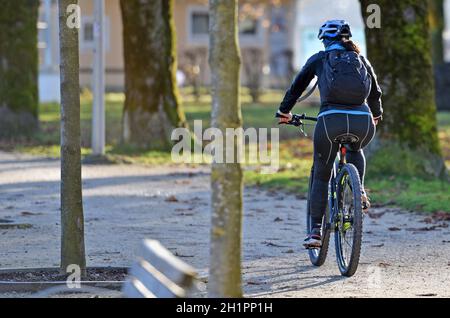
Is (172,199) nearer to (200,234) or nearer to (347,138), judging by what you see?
(200,234)

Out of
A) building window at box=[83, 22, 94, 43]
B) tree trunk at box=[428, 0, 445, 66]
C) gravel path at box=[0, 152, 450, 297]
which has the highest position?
building window at box=[83, 22, 94, 43]

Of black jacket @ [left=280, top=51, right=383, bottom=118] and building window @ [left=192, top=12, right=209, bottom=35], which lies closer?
black jacket @ [left=280, top=51, right=383, bottom=118]

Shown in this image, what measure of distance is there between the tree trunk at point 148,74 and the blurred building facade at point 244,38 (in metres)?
13.7

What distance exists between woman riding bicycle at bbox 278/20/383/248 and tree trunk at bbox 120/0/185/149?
9552 mm

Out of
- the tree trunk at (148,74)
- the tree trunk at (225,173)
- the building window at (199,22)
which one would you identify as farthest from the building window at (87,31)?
the tree trunk at (225,173)

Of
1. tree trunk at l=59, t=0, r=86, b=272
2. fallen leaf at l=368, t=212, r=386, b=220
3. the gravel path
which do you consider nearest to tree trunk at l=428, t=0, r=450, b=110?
the gravel path

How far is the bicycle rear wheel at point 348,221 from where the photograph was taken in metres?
8.68

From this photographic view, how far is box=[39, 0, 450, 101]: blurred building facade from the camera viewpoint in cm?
3403

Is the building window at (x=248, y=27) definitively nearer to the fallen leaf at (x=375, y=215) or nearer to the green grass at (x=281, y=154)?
the green grass at (x=281, y=154)

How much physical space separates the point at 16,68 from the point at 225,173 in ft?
47.7

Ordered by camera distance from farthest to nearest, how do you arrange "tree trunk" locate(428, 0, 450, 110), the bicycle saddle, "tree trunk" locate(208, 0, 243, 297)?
"tree trunk" locate(428, 0, 450, 110), the bicycle saddle, "tree trunk" locate(208, 0, 243, 297)

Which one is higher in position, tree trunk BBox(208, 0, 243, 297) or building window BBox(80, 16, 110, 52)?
building window BBox(80, 16, 110, 52)

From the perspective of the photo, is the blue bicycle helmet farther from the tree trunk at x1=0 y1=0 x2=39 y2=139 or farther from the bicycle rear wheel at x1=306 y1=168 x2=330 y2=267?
the tree trunk at x1=0 y1=0 x2=39 y2=139
